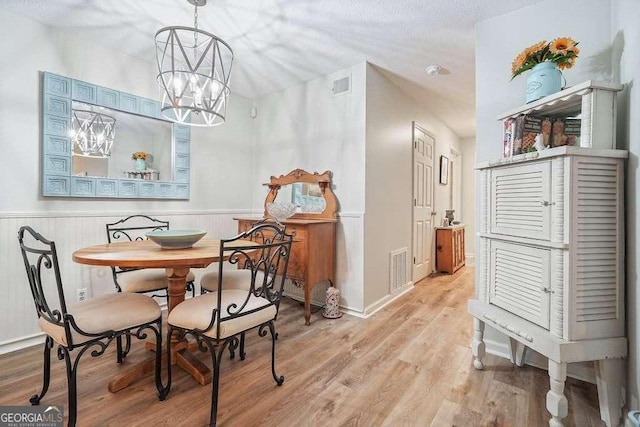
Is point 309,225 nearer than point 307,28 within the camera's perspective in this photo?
No

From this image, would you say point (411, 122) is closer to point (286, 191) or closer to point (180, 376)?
point (286, 191)

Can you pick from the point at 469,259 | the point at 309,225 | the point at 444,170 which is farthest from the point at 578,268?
Answer: the point at 469,259

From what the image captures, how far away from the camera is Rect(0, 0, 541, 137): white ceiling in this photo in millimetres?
2049

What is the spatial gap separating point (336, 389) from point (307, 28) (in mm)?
2554

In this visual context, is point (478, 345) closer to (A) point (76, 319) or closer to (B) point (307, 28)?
(A) point (76, 319)

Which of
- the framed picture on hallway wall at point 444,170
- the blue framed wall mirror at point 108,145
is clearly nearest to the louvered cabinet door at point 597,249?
the blue framed wall mirror at point 108,145

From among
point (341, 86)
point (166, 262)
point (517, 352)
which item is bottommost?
point (517, 352)

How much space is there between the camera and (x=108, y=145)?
2.61m

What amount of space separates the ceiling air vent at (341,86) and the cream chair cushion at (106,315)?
98.1 inches

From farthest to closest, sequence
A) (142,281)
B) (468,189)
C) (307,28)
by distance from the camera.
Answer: (468,189) → (307,28) → (142,281)

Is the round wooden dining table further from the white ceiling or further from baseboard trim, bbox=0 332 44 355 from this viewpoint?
the white ceiling

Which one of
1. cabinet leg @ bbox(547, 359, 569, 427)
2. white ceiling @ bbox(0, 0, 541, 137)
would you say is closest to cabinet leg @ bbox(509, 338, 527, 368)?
cabinet leg @ bbox(547, 359, 569, 427)

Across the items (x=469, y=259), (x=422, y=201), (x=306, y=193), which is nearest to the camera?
(x=306, y=193)

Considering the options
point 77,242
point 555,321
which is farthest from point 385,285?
point 77,242
